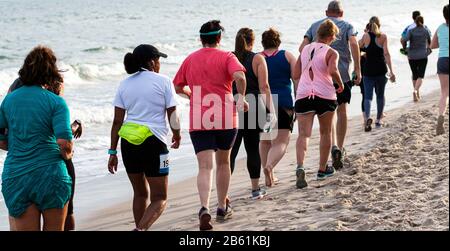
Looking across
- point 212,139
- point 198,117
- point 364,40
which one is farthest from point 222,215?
point 364,40

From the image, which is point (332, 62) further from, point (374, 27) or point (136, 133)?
point (374, 27)

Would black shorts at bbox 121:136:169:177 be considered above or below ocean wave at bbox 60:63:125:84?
above

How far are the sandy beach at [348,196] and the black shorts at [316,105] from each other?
708 millimetres

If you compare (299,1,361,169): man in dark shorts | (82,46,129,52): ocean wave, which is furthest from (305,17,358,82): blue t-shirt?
(82,46,129,52): ocean wave

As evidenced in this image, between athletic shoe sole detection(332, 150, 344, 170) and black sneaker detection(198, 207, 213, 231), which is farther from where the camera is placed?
athletic shoe sole detection(332, 150, 344, 170)

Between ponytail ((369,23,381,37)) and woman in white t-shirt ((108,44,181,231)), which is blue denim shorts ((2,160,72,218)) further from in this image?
ponytail ((369,23,381,37))

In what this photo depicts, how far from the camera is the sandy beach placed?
6.38 meters

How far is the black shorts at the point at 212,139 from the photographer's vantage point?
6617 mm

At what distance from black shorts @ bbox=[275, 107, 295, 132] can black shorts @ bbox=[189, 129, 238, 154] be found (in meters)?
1.22

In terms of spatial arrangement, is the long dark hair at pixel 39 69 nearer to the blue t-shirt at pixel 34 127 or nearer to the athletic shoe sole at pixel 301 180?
the blue t-shirt at pixel 34 127

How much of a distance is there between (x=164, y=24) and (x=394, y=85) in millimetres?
28868

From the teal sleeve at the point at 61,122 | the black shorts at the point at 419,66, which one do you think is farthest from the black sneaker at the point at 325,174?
the black shorts at the point at 419,66

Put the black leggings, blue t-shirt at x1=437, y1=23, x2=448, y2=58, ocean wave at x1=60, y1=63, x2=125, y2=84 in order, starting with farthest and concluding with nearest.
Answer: ocean wave at x1=60, y1=63, x2=125, y2=84, blue t-shirt at x1=437, y1=23, x2=448, y2=58, the black leggings
